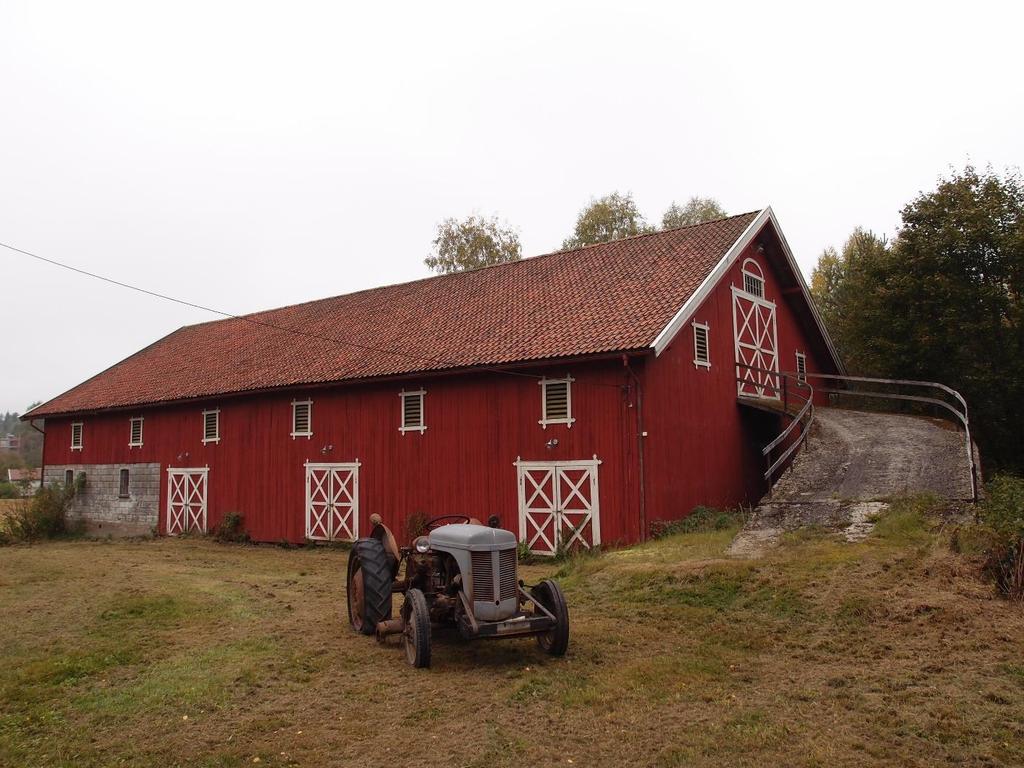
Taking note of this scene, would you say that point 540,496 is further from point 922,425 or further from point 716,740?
point 716,740

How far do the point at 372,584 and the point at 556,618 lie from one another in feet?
6.80

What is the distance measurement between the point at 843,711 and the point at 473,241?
3454cm

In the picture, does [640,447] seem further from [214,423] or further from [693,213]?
[693,213]

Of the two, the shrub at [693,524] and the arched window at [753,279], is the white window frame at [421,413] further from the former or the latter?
the arched window at [753,279]

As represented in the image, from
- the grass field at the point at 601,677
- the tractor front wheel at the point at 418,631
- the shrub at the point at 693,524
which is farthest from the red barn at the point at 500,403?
the tractor front wheel at the point at 418,631

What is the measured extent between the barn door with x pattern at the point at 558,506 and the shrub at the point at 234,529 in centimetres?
898

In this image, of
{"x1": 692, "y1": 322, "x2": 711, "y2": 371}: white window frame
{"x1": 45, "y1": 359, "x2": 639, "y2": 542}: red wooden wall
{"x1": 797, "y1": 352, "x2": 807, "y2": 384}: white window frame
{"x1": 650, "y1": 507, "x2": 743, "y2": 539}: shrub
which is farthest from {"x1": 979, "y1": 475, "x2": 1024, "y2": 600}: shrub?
{"x1": 797, "y1": 352, "x2": 807, "y2": 384}: white window frame

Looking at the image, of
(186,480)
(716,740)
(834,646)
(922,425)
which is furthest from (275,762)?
(186,480)

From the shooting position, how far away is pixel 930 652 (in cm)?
681

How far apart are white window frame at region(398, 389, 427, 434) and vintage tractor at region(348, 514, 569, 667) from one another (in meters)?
8.83

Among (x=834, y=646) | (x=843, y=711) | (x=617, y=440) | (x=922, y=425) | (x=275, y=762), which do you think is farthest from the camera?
(x=922, y=425)

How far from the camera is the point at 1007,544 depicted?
320 inches

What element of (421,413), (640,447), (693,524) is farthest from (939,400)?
(421,413)

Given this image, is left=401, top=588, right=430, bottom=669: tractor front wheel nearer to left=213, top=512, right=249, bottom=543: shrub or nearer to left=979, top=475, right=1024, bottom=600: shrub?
left=979, top=475, right=1024, bottom=600: shrub
